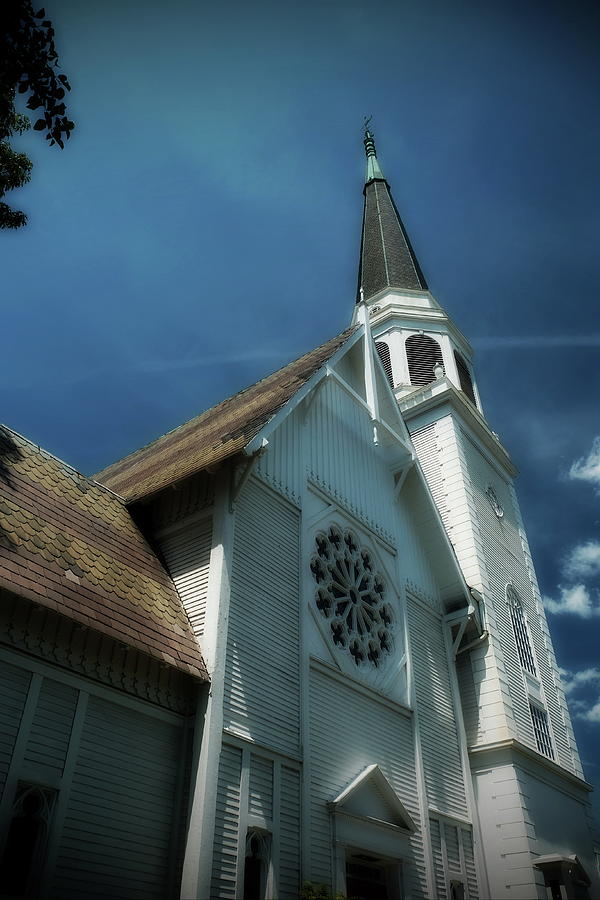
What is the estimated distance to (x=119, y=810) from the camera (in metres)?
9.28

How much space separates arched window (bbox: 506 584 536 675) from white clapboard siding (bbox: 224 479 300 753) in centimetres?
1100

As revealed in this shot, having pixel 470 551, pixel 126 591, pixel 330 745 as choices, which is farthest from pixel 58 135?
pixel 470 551

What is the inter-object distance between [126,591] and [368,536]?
708 centimetres


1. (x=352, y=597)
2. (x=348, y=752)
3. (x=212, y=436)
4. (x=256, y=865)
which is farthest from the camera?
(x=352, y=597)

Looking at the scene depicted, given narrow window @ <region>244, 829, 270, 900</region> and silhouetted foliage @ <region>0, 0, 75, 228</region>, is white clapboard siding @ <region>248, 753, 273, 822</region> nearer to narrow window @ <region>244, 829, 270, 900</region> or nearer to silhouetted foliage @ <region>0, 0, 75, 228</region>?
narrow window @ <region>244, 829, 270, 900</region>

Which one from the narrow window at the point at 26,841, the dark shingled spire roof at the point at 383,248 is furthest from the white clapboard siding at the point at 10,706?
the dark shingled spire roof at the point at 383,248

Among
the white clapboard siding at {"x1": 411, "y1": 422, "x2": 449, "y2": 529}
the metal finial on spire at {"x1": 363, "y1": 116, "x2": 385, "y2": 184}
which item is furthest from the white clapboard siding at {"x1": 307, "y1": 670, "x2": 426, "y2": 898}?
the metal finial on spire at {"x1": 363, "y1": 116, "x2": 385, "y2": 184}

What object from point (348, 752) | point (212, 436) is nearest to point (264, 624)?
point (348, 752)

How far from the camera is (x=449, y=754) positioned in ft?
51.5

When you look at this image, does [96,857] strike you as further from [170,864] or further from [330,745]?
[330,745]

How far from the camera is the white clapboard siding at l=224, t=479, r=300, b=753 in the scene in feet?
36.3

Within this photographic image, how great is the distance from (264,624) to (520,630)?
13040 mm

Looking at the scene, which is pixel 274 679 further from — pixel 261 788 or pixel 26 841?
pixel 26 841

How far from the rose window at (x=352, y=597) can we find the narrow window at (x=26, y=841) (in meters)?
6.63
